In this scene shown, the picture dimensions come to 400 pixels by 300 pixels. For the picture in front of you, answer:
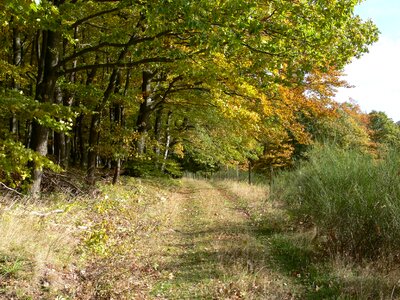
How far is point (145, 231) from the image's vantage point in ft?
31.3

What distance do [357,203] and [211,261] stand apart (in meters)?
3.45

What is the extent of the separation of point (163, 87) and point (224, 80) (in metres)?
6.93

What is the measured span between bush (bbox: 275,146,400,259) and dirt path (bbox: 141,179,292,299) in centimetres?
174

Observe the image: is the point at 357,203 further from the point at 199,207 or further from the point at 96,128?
the point at 96,128

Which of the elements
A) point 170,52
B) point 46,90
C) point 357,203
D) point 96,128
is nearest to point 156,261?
point 357,203

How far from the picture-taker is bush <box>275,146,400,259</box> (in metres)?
7.53

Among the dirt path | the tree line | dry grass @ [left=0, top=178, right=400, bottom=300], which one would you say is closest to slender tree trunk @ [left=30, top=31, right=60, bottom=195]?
the tree line

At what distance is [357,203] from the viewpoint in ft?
27.0

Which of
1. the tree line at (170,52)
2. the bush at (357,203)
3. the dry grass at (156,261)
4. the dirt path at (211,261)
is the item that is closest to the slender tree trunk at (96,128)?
the tree line at (170,52)

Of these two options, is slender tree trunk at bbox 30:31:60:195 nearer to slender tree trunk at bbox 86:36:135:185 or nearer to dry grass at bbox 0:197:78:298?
dry grass at bbox 0:197:78:298

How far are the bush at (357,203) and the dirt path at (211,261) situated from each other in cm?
174

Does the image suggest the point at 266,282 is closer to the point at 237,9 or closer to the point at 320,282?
the point at 320,282

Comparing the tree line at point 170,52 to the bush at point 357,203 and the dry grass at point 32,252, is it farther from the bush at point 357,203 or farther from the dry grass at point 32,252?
the bush at point 357,203

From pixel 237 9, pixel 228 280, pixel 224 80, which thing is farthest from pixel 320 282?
pixel 224 80
